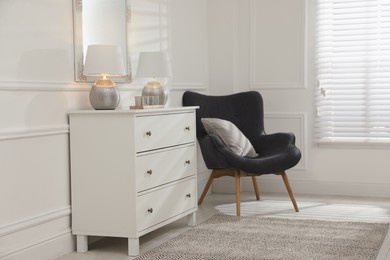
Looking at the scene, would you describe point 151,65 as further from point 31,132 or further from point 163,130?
point 31,132

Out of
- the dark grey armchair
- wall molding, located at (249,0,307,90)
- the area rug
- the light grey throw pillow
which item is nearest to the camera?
the area rug

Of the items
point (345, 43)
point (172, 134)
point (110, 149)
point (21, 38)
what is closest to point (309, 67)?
point (345, 43)

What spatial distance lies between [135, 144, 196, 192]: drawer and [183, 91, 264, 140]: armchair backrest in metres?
0.95

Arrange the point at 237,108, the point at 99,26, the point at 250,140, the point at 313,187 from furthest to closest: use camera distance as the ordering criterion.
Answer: the point at 313,187
the point at 237,108
the point at 250,140
the point at 99,26

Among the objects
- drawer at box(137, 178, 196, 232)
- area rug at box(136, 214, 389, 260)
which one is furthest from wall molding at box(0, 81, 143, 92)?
area rug at box(136, 214, 389, 260)

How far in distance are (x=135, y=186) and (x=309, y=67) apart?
264 centimetres

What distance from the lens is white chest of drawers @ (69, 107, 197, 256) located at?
3564mm

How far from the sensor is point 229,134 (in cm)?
493

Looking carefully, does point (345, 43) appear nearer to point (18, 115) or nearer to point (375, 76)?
point (375, 76)

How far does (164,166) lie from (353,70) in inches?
91.4

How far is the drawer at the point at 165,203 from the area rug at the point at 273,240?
0.16m

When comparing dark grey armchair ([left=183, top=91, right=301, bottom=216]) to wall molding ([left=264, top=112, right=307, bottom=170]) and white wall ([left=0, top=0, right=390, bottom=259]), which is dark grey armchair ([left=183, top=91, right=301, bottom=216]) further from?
wall molding ([left=264, top=112, right=307, bottom=170])

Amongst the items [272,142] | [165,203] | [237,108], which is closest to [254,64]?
[237,108]

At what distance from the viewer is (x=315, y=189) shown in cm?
566
